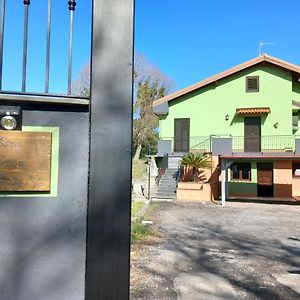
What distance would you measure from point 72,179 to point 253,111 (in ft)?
67.9

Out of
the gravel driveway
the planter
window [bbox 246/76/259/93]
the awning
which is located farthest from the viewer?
window [bbox 246/76/259/93]

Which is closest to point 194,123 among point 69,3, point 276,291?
point 276,291

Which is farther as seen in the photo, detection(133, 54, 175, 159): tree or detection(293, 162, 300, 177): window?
detection(133, 54, 175, 159): tree

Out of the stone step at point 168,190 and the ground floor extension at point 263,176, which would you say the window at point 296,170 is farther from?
the stone step at point 168,190

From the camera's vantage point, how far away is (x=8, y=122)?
2.40 metres

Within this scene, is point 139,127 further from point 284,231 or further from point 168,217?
point 284,231

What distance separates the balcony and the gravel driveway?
28.4 feet

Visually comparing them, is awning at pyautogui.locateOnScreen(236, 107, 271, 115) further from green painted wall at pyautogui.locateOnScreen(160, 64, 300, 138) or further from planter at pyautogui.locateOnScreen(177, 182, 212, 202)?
planter at pyautogui.locateOnScreen(177, 182, 212, 202)

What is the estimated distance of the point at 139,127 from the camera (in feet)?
116

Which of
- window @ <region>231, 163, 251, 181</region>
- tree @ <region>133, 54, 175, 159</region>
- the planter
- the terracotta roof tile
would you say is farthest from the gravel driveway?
tree @ <region>133, 54, 175, 159</region>

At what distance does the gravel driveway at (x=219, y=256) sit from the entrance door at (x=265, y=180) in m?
7.84

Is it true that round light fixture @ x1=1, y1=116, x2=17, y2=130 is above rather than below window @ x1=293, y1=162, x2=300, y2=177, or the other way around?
above

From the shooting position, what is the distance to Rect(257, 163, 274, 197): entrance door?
20.9 metres

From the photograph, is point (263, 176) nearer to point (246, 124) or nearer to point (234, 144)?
point (234, 144)
